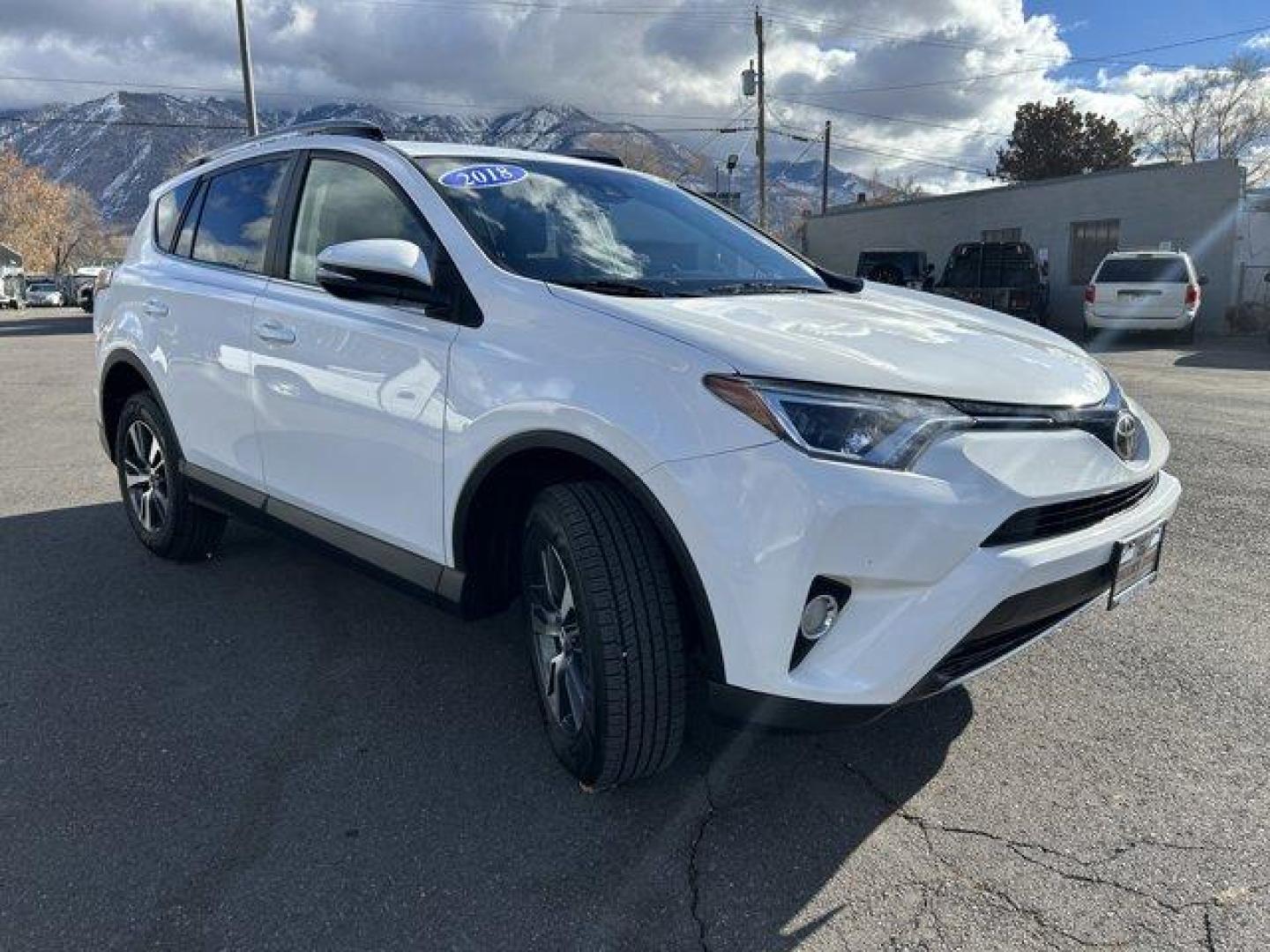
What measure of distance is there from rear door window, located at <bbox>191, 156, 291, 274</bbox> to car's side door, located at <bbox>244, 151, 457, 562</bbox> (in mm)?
187

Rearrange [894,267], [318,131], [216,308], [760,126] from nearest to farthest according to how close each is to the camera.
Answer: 1. [318,131]
2. [216,308]
3. [894,267]
4. [760,126]

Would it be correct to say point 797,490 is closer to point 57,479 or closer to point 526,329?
point 526,329

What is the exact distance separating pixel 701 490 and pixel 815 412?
12.0 inches

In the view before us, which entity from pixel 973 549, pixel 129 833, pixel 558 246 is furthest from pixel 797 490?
pixel 129 833

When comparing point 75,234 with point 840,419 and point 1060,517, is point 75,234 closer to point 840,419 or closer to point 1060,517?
point 840,419

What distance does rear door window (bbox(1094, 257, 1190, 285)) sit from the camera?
53.9 ft

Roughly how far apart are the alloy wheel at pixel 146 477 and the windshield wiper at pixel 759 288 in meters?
2.81

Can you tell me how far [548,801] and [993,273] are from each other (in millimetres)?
18612

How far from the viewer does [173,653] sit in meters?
3.63

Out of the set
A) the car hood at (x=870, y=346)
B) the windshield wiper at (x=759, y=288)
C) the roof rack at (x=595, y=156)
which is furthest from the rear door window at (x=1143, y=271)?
the windshield wiper at (x=759, y=288)

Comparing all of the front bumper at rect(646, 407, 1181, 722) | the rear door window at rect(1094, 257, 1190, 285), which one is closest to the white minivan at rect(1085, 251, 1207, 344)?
the rear door window at rect(1094, 257, 1190, 285)

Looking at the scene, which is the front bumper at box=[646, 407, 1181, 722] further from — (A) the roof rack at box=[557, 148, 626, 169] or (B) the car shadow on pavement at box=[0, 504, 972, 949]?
(A) the roof rack at box=[557, 148, 626, 169]

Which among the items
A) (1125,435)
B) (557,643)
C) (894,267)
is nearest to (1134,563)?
(1125,435)

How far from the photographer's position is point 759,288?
10.1 ft
